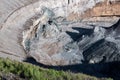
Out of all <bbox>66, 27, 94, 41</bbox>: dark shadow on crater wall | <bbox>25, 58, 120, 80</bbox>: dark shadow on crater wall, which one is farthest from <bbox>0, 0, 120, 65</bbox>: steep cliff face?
<bbox>25, 58, 120, 80</bbox>: dark shadow on crater wall

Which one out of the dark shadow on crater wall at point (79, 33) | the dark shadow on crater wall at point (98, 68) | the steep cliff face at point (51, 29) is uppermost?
the steep cliff face at point (51, 29)

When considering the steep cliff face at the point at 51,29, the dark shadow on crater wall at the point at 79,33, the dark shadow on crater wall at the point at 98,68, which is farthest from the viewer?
the dark shadow on crater wall at the point at 79,33

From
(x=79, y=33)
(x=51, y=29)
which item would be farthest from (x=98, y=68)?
(x=79, y=33)

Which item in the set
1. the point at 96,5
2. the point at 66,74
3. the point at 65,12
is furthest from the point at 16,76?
the point at 96,5

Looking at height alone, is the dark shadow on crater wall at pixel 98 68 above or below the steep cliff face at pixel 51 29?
below

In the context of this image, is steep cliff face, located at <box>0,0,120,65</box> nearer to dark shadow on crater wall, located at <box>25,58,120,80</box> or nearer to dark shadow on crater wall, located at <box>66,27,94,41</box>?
dark shadow on crater wall, located at <box>66,27,94,41</box>

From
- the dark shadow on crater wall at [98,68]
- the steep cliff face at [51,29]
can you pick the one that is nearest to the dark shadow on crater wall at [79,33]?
the steep cliff face at [51,29]

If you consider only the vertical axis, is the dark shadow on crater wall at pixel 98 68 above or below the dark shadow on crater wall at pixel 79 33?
below

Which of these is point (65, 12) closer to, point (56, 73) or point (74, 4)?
point (74, 4)

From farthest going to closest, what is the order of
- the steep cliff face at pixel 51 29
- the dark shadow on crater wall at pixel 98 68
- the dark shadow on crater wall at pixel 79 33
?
the dark shadow on crater wall at pixel 79 33, the steep cliff face at pixel 51 29, the dark shadow on crater wall at pixel 98 68

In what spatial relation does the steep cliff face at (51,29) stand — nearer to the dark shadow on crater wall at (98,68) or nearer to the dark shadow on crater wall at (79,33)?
the dark shadow on crater wall at (79,33)

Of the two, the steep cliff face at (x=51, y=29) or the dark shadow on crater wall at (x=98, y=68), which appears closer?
the dark shadow on crater wall at (x=98, y=68)
